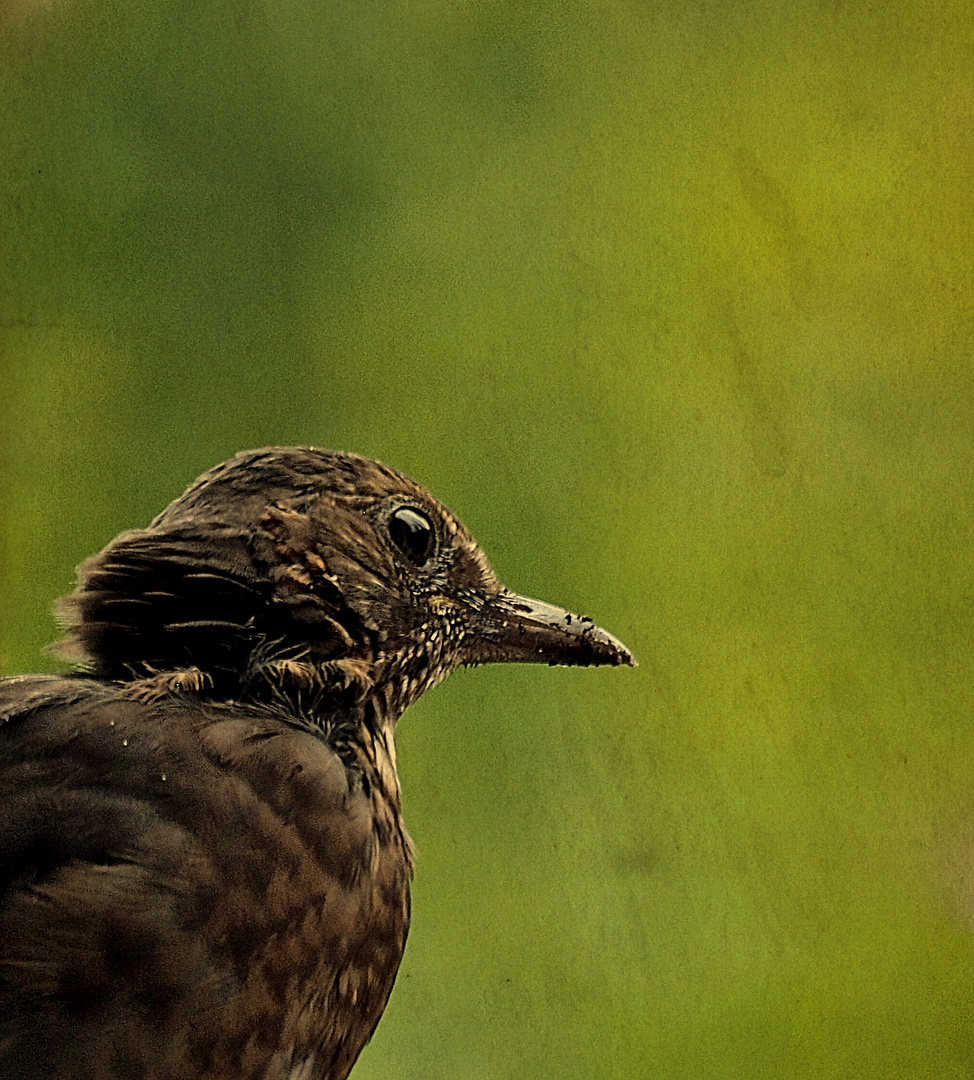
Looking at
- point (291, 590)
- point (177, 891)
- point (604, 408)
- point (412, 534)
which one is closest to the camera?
point (177, 891)

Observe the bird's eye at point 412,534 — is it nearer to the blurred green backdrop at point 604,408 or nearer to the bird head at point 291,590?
the bird head at point 291,590

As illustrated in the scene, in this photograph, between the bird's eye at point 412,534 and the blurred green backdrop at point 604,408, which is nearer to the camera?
the bird's eye at point 412,534

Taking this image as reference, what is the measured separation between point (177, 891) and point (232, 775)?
15 centimetres

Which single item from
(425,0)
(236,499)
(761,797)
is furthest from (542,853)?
(425,0)

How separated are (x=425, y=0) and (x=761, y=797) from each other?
1.49m

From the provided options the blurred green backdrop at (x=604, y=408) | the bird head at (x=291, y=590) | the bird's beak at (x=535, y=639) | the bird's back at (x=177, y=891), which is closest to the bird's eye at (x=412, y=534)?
the bird head at (x=291, y=590)

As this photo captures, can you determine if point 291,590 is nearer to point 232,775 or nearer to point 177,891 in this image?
point 232,775

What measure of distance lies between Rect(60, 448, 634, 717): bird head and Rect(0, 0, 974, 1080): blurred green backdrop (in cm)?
52

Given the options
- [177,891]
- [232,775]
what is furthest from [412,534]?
[177,891]

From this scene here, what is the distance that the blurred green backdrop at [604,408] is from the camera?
221 cm

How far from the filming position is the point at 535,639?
1.95 meters

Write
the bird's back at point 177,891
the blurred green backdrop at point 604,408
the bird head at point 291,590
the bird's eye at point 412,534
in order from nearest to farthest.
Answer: the bird's back at point 177,891
the bird head at point 291,590
the bird's eye at point 412,534
the blurred green backdrop at point 604,408

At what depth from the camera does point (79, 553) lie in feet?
8.13

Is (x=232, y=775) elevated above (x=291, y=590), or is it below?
below
